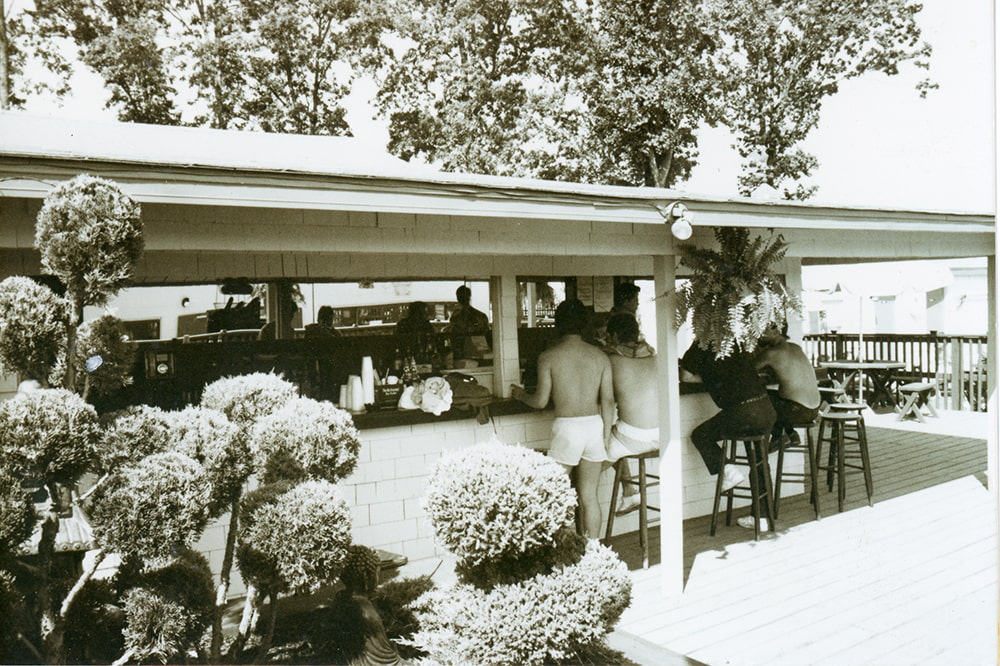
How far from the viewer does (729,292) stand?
542 cm

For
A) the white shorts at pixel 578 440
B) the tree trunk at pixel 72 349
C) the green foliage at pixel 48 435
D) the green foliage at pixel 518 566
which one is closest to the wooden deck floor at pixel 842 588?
the white shorts at pixel 578 440

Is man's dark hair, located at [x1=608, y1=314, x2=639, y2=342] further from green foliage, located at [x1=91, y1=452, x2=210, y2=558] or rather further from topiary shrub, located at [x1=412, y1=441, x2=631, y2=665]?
green foliage, located at [x1=91, y1=452, x2=210, y2=558]

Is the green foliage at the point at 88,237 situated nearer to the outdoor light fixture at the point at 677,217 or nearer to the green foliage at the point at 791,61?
the outdoor light fixture at the point at 677,217

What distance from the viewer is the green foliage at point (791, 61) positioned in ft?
67.4

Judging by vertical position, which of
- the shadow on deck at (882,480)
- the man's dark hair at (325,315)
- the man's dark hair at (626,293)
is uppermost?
the man's dark hair at (626,293)

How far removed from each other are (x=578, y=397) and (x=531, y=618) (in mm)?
2710

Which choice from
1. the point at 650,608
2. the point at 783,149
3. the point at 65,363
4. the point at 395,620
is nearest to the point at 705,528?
the point at 650,608

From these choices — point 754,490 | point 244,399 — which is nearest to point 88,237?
point 244,399

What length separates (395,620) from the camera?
4129 millimetres

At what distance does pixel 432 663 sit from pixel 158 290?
3.93 meters

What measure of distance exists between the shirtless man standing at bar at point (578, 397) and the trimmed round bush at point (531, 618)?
7.84 feet

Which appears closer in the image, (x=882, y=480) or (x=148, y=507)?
(x=148, y=507)

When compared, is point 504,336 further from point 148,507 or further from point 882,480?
point 882,480

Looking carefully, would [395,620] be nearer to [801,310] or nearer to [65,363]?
[65,363]
